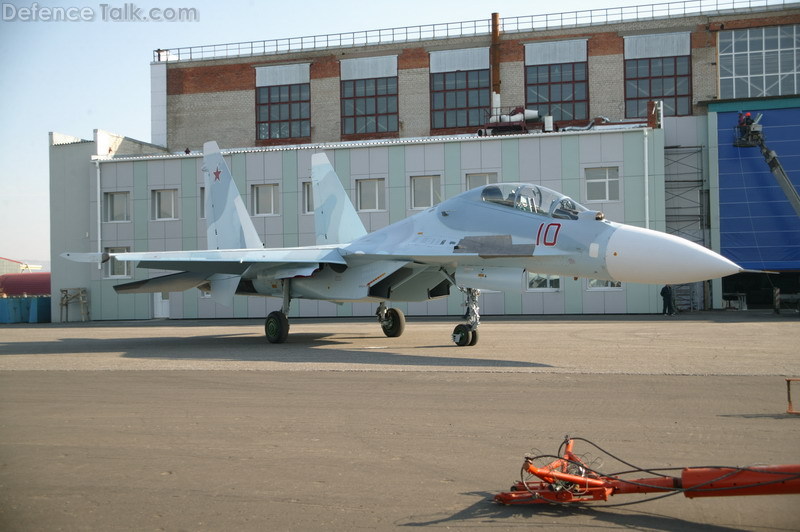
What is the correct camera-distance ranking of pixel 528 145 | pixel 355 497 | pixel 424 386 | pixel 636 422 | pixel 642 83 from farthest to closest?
pixel 642 83 → pixel 528 145 → pixel 424 386 → pixel 636 422 → pixel 355 497

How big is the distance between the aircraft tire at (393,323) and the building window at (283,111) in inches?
1329

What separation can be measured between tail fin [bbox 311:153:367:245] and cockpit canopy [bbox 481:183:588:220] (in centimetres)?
688

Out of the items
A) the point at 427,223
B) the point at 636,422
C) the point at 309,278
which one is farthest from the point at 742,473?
the point at 309,278

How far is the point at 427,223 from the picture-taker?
632 inches

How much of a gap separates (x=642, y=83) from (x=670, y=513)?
4489 centimetres

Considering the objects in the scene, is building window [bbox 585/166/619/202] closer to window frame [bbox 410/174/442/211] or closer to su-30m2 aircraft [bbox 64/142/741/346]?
window frame [bbox 410/174/442/211]

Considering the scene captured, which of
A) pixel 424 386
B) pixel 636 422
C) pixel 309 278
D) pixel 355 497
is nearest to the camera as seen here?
pixel 355 497

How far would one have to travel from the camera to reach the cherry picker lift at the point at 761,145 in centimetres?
3547

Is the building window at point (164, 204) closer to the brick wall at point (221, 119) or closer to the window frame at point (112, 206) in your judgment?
the window frame at point (112, 206)

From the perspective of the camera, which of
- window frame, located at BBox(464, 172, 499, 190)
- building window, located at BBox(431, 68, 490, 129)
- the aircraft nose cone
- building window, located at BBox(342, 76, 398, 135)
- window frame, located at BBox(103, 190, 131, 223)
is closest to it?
the aircraft nose cone

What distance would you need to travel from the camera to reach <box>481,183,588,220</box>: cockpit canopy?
13.7m

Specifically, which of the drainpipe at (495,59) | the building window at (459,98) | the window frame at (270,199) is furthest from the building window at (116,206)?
the drainpipe at (495,59)

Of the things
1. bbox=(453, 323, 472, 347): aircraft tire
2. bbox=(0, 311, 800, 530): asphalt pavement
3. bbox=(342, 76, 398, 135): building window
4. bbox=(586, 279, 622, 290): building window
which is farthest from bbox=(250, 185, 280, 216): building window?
bbox=(0, 311, 800, 530): asphalt pavement

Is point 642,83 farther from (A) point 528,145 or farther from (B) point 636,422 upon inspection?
(B) point 636,422
